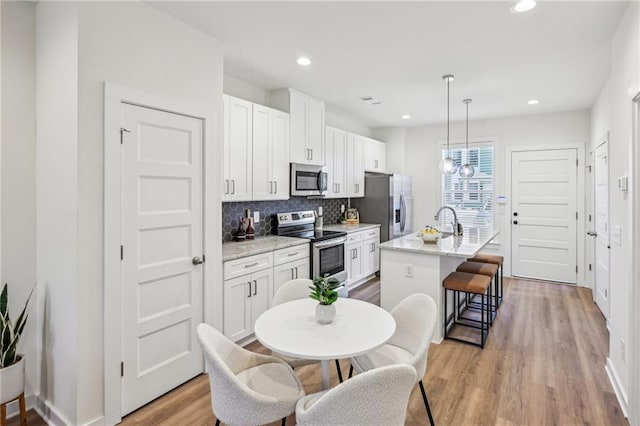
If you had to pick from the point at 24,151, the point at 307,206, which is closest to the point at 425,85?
the point at 307,206

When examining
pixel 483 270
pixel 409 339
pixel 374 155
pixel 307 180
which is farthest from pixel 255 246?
pixel 374 155


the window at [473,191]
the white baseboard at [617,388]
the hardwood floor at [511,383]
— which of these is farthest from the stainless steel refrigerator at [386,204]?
the white baseboard at [617,388]

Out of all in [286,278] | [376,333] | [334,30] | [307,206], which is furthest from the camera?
[307,206]

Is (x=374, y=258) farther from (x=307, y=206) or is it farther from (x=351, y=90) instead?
(x=351, y=90)

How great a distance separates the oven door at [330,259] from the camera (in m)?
3.99

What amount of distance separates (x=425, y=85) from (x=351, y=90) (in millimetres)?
879

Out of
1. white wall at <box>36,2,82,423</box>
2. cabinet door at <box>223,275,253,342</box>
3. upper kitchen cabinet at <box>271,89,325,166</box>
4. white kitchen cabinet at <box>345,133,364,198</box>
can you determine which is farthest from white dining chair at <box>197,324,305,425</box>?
white kitchen cabinet at <box>345,133,364,198</box>

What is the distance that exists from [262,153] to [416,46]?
1.82 metres

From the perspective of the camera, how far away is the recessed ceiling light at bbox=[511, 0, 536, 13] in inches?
89.7

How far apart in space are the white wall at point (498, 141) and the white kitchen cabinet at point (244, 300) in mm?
4120

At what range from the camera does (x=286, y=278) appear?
142 inches

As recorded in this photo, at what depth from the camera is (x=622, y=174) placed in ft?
7.93

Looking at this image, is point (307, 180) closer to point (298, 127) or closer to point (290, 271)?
point (298, 127)

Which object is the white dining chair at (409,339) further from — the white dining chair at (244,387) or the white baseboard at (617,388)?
the white baseboard at (617,388)
